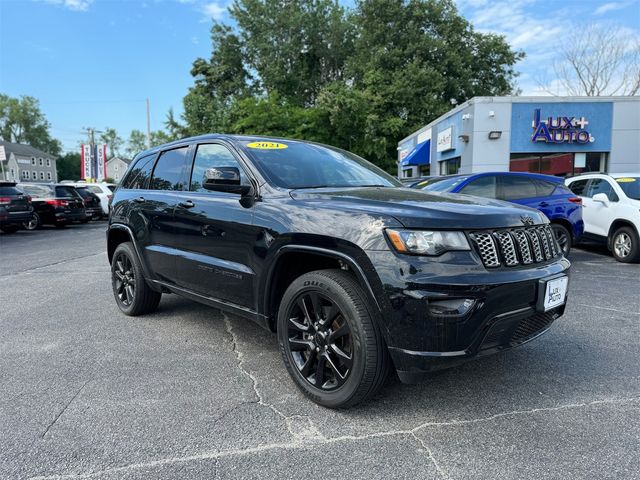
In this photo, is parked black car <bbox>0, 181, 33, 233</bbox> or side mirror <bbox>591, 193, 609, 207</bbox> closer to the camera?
side mirror <bbox>591, 193, 609, 207</bbox>

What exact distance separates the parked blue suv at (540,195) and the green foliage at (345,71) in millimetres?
21533

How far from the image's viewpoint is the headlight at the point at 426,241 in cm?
236

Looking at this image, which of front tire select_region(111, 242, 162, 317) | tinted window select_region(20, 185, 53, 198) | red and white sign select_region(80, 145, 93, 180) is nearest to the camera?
front tire select_region(111, 242, 162, 317)

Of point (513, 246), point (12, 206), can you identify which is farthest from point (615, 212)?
point (12, 206)

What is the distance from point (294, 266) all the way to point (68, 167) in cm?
10576

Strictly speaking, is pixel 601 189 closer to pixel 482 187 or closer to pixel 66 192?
pixel 482 187

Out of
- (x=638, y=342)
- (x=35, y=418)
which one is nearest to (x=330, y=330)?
(x=35, y=418)

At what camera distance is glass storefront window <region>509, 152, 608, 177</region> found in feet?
51.0

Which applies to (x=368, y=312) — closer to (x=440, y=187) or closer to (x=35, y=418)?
(x=35, y=418)

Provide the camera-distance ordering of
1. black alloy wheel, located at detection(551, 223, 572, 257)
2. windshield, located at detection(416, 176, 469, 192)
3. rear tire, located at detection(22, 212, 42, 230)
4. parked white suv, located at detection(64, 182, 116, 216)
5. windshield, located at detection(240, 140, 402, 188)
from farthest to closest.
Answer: parked white suv, located at detection(64, 182, 116, 216) → rear tire, located at detection(22, 212, 42, 230) → black alloy wheel, located at detection(551, 223, 572, 257) → windshield, located at detection(416, 176, 469, 192) → windshield, located at detection(240, 140, 402, 188)

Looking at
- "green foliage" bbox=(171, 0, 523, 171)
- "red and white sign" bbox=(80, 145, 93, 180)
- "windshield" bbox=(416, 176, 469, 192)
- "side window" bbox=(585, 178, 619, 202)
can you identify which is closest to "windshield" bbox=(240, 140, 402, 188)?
"windshield" bbox=(416, 176, 469, 192)

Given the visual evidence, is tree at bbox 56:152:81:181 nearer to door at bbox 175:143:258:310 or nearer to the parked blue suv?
the parked blue suv

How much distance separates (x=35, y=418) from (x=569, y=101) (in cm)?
1673

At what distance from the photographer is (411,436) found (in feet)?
8.12
